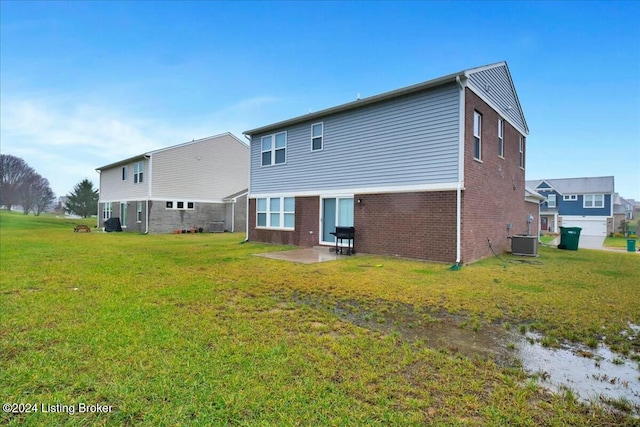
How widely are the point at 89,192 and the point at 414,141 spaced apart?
205ft

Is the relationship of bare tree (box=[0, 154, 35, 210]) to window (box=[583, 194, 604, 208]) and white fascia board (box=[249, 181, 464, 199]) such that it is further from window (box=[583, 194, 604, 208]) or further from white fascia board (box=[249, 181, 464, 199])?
window (box=[583, 194, 604, 208])

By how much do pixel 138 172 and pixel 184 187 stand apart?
3.93 m

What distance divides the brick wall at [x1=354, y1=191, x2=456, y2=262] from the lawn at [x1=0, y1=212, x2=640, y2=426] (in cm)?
244

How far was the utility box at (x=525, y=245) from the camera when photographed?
39.3 feet

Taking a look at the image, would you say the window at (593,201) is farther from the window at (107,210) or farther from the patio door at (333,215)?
the window at (107,210)

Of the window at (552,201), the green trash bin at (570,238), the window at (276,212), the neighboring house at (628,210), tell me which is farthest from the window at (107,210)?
the neighboring house at (628,210)

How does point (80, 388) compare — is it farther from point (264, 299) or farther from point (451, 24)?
point (451, 24)

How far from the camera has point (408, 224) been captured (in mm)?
10539

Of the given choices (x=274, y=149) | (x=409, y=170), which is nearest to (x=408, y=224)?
(x=409, y=170)

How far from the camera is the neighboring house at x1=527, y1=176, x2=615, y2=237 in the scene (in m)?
38.5

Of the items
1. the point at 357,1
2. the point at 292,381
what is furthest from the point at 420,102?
the point at 292,381

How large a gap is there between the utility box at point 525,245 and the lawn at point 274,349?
4637 mm

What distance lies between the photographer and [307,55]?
18.6 metres

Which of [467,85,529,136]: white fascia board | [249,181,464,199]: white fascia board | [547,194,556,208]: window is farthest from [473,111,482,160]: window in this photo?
[547,194,556,208]: window
